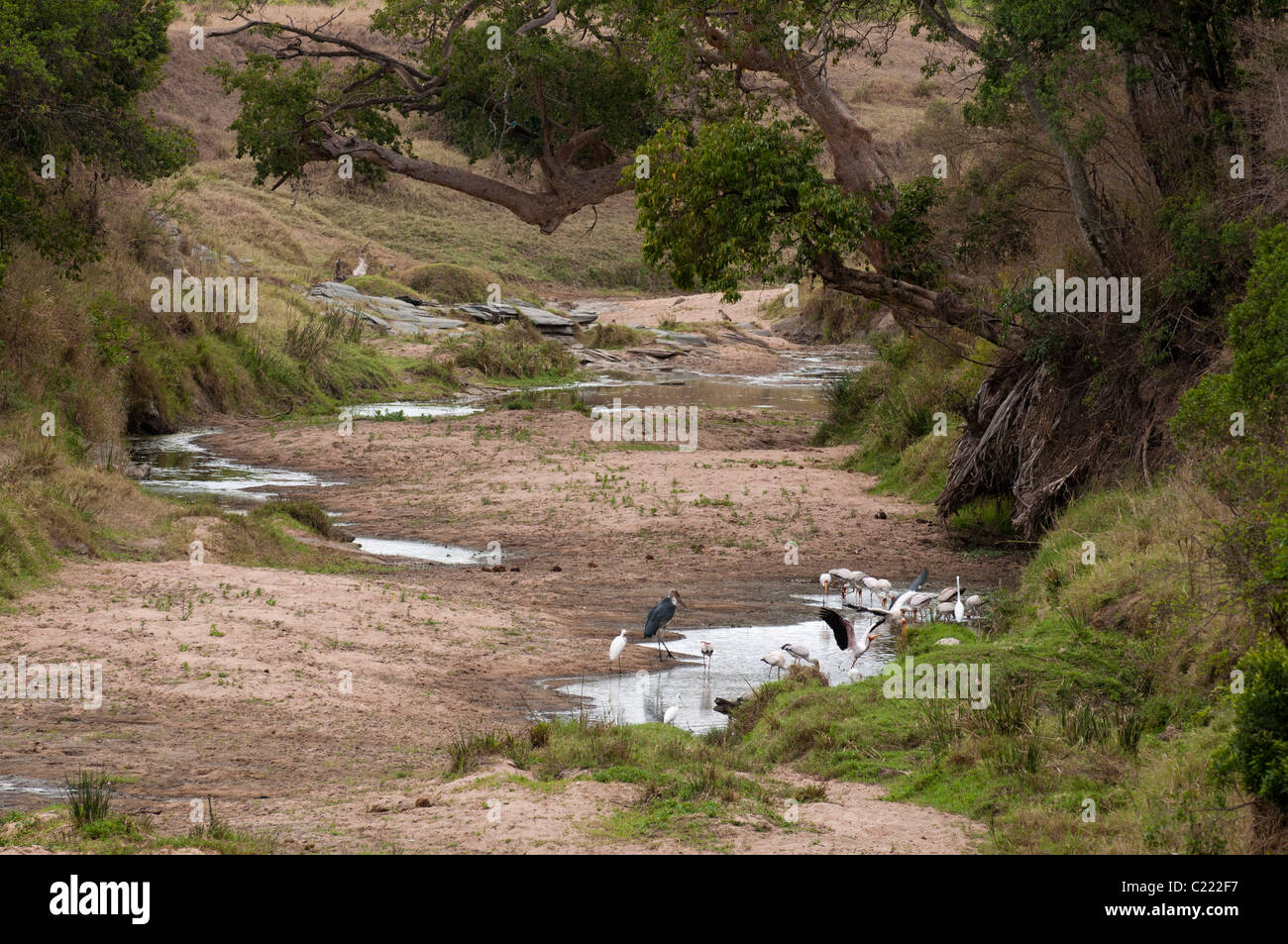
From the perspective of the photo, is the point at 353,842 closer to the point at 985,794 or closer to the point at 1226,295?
the point at 985,794

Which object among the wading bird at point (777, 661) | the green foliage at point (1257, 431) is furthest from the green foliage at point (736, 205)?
the green foliage at point (1257, 431)

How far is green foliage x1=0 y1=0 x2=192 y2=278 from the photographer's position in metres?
18.5

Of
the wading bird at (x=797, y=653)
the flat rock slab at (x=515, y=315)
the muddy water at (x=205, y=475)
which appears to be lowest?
the wading bird at (x=797, y=653)

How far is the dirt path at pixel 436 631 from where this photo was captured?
7.31 meters

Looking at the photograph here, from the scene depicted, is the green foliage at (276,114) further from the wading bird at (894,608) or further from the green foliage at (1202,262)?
the green foliage at (1202,262)

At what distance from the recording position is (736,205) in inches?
628

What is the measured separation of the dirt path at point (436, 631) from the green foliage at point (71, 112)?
5252 millimetres

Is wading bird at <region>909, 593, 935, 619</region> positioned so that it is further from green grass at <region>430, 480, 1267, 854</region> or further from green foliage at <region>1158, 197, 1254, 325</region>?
green foliage at <region>1158, 197, 1254, 325</region>

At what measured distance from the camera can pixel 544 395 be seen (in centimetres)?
3334

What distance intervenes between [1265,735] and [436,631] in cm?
756

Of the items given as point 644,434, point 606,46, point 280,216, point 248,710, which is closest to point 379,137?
point 606,46

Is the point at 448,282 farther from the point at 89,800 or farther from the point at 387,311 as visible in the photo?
the point at 89,800

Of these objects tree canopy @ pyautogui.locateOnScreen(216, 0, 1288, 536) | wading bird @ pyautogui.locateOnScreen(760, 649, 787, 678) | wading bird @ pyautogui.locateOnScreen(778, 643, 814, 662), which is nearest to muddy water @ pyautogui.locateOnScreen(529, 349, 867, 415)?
tree canopy @ pyautogui.locateOnScreen(216, 0, 1288, 536)

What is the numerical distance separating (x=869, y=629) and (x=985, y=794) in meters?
5.53
